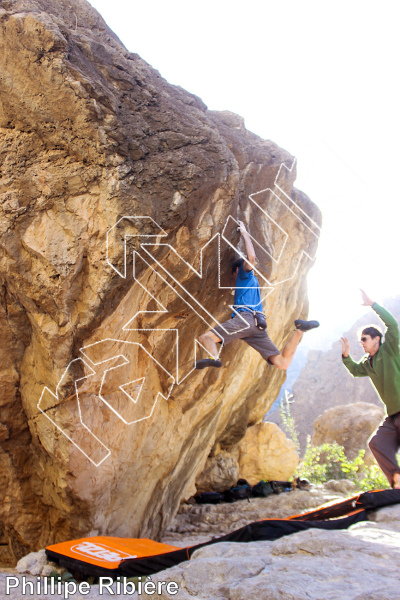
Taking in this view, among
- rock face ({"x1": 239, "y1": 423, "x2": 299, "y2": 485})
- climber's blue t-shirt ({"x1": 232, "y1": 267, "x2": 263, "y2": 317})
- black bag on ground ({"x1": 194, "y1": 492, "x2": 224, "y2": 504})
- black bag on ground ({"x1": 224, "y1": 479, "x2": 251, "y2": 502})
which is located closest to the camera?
climber's blue t-shirt ({"x1": 232, "y1": 267, "x2": 263, "y2": 317})

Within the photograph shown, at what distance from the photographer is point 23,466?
17.0 feet

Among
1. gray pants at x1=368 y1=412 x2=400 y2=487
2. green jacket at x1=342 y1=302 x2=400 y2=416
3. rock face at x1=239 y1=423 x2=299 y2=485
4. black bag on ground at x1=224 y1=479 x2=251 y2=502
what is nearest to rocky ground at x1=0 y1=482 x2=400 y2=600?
gray pants at x1=368 y1=412 x2=400 y2=487

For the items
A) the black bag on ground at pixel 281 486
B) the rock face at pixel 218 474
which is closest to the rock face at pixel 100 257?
the rock face at pixel 218 474

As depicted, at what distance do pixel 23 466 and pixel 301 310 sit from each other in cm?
622

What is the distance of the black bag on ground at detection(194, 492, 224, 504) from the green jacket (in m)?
5.35

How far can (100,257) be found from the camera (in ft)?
12.8

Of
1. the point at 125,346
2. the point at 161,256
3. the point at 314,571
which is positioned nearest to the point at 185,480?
the point at 125,346

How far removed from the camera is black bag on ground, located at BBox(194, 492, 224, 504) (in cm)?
845

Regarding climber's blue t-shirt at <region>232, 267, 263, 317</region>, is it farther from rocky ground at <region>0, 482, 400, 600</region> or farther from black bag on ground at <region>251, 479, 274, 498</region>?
black bag on ground at <region>251, 479, 274, 498</region>

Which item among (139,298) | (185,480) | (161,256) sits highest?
(161,256)

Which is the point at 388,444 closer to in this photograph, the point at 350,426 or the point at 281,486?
the point at 281,486

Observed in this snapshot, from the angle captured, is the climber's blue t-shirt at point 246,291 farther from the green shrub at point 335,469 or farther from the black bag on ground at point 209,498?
the green shrub at point 335,469

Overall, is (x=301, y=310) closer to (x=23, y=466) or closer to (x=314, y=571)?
(x=23, y=466)

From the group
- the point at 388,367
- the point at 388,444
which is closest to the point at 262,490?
the point at 388,444
